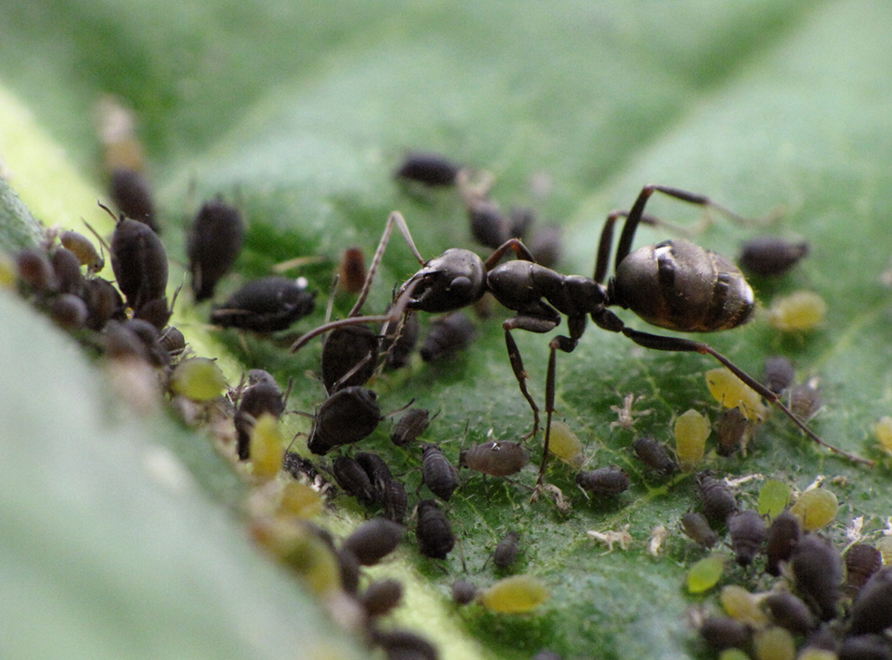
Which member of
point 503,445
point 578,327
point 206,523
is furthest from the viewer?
point 578,327

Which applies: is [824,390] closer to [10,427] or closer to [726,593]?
[726,593]

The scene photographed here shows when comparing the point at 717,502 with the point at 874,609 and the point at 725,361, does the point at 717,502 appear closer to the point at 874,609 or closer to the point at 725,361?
the point at 874,609

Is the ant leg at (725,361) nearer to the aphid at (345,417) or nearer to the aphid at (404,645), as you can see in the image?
the aphid at (345,417)

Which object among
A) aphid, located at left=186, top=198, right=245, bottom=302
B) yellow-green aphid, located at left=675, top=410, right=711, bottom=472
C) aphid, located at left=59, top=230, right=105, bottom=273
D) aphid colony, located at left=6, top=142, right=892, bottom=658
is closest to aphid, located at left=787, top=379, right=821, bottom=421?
aphid colony, located at left=6, top=142, right=892, bottom=658

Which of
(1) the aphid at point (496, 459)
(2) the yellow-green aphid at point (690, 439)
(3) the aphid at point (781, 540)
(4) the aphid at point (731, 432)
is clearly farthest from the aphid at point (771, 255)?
(1) the aphid at point (496, 459)

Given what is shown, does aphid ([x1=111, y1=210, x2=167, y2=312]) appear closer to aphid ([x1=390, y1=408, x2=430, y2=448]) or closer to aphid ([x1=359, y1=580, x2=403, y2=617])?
aphid ([x1=390, y1=408, x2=430, y2=448])

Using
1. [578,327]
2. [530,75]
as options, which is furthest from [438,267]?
[530,75]

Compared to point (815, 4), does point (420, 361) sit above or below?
below
